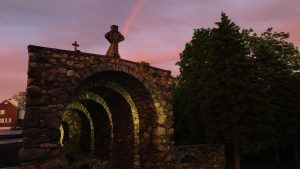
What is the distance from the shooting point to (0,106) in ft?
146

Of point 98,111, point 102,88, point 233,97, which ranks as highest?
point 233,97

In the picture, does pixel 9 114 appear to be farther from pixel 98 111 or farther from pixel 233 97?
pixel 233 97

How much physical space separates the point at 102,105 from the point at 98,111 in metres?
0.66

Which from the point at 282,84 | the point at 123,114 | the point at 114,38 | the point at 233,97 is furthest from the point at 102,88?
the point at 282,84

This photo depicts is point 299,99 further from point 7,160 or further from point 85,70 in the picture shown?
point 7,160

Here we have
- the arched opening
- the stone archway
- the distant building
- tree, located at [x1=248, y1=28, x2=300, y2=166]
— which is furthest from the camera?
the distant building

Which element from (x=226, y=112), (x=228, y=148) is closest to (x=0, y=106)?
(x=228, y=148)

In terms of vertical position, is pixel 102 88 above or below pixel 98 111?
above

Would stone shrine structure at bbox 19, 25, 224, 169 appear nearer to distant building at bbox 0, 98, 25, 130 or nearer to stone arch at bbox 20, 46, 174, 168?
stone arch at bbox 20, 46, 174, 168

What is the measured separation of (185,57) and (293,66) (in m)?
9.42

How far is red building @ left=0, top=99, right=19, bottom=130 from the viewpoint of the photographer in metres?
44.1

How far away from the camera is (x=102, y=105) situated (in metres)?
11.6

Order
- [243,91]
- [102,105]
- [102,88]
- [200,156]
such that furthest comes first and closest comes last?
[243,91], [200,156], [102,105], [102,88]

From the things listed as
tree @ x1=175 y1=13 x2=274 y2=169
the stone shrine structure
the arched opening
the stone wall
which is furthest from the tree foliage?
the arched opening
